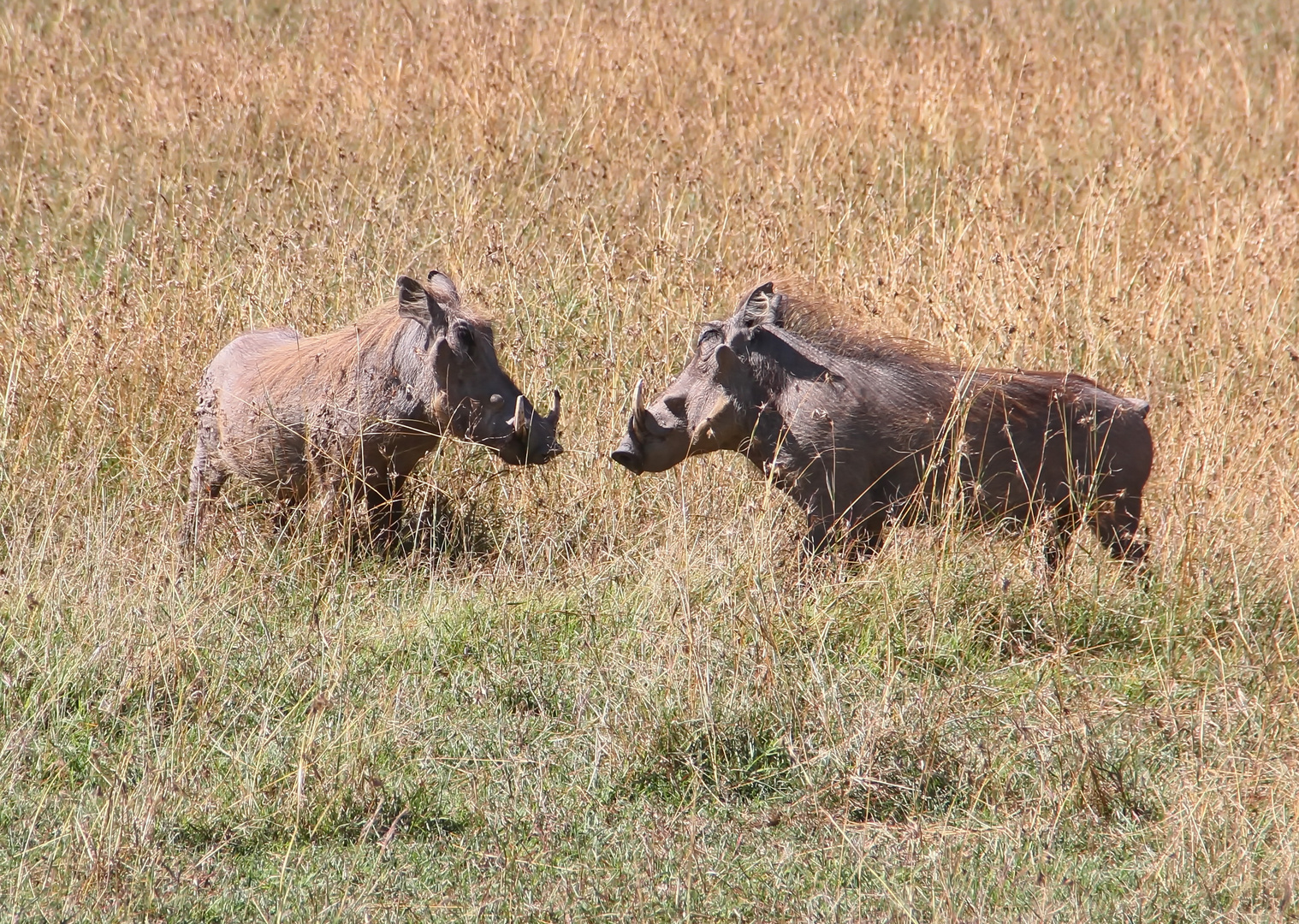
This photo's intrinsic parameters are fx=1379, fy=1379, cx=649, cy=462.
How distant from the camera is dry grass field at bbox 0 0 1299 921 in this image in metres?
3.15

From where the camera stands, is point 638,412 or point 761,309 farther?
point 761,309

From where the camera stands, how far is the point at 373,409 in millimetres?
4645

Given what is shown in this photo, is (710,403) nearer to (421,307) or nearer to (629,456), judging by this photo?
(629,456)

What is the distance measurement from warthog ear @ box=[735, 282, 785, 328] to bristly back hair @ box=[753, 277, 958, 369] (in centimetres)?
6

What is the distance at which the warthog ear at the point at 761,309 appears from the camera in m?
4.50

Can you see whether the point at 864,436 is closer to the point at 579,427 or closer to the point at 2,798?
the point at 579,427

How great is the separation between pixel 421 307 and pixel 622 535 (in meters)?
1.07

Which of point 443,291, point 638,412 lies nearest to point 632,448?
point 638,412

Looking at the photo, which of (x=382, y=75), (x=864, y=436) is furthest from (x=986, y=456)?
(x=382, y=75)

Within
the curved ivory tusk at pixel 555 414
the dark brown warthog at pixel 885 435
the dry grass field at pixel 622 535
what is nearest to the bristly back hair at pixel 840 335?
the dark brown warthog at pixel 885 435

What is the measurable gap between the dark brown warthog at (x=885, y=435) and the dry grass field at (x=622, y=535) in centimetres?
19

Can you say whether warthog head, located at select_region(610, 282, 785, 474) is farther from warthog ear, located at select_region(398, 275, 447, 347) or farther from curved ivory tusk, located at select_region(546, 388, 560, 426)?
warthog ear, located at select_region(398, 275, 447, 347)

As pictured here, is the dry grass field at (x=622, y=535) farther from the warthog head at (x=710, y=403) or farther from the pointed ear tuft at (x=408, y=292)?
the pointed ear tuft at (x=408, y=292)

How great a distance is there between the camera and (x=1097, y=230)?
725cm
